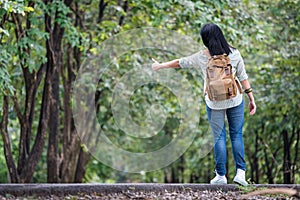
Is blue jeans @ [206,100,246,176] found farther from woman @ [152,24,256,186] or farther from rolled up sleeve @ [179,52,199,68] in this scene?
rolled up sleeve @ [179,52,199,68]

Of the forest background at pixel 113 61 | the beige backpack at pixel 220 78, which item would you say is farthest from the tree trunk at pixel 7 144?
the beige backpack at pixel 220 78

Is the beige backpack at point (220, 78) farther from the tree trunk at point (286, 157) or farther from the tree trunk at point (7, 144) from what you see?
the tree trunk at point (286, 157)

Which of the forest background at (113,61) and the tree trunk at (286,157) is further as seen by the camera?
the tree trunk at (286,157)

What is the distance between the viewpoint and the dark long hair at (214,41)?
5.80m

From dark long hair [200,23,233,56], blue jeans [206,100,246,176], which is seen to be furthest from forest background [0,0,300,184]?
dark long hair [200,23,233,56]

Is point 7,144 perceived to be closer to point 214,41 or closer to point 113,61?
point 113,61

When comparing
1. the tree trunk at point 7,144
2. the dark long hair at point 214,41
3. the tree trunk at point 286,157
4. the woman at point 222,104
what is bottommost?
the tree trunk at point 286,157

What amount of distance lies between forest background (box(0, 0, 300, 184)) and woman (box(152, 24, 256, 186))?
96 cm

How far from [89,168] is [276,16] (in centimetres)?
736

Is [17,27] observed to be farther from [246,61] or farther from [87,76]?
[246,61]

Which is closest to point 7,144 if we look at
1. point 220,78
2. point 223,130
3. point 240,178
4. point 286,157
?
point 223,130

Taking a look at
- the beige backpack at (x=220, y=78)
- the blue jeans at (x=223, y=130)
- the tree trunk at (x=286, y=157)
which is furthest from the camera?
the tree trunk at (x=286, y=157)

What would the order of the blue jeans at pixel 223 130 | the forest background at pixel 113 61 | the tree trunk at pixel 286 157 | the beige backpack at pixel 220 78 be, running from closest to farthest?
the beige backpack at pixel 220 78, the blue jeans at pixel 223 130, the forest background at pixel 113 61, the tree trunk at pixel 286 157

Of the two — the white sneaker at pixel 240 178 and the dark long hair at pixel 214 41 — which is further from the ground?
the dark long hair at pixel 214 41
